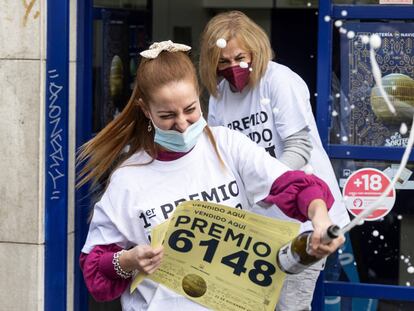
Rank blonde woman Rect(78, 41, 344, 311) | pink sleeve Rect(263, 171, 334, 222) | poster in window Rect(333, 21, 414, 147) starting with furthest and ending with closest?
1. poster in window Rect(333, 21, 414, 147)
2. blonde woman Rect(78, 41, 344, 311)
3. pink sleeve Rect(263, 171, 334, 222)

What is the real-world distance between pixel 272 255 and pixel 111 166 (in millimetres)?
763

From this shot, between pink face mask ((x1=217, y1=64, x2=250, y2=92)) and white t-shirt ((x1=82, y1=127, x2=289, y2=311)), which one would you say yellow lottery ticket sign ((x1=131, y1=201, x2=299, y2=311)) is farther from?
pink face mask ((x1=217, y1=64, x2=250, y2=92))

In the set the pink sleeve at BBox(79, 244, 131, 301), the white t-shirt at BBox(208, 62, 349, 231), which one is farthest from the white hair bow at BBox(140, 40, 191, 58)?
the white t-shirt at BBox(208, 62, 349, 231)

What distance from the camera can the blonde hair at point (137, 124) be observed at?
3004 mm

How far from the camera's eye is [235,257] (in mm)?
2910

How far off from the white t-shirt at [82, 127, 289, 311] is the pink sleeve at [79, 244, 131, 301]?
0.03 meters

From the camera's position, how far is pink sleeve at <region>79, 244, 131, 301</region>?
299cm

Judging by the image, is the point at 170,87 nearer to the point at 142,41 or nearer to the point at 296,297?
the point at 296,297

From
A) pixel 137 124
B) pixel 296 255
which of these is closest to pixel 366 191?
pixel 137 124

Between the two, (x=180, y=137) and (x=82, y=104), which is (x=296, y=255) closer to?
(x=180, y=137)

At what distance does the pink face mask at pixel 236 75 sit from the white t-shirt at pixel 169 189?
29.7 inches

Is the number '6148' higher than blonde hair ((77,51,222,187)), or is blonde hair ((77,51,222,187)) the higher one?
blonde hair ((77,51,222,187))

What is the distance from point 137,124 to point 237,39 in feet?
2.58

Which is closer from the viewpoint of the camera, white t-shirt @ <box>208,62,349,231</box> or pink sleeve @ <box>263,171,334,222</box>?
pink sleeve @ <box>263,171,334,222</box>
